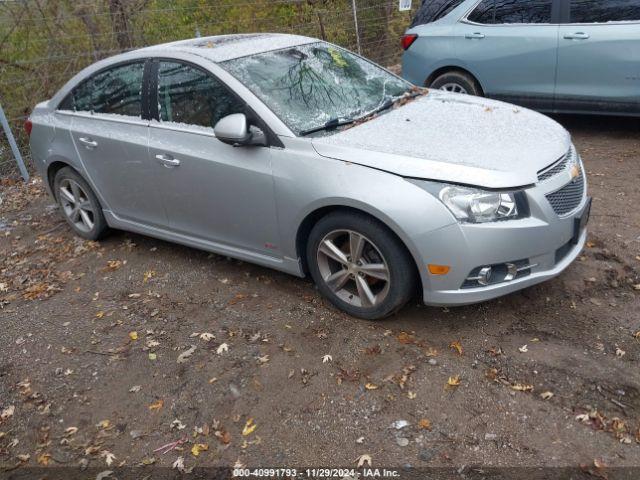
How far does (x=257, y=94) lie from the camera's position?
12.5 feet

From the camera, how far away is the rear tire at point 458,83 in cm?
709

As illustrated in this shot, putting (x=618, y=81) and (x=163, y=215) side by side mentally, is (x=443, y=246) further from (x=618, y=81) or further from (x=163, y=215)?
(x=618, y=81)

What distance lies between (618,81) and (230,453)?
18.1ft

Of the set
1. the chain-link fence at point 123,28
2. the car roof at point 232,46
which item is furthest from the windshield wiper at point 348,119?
the chain-link fence at point 123,28

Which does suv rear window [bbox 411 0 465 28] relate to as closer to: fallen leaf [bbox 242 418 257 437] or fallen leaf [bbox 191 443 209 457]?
fallen leaf [bbox 242 418 257 437]

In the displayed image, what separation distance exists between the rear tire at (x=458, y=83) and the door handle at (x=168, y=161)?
4052 millimetres

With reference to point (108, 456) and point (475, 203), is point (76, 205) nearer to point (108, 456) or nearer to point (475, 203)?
point (108, 456)

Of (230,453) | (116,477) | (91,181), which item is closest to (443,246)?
(230,453)

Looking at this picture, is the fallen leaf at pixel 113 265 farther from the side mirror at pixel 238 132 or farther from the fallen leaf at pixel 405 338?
the fallen leaf at pixel 405 338

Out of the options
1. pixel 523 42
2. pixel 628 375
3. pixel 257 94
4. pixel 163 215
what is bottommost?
pixel 628 375

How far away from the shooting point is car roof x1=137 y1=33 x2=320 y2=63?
163 inches

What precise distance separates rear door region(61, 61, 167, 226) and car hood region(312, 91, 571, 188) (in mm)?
1638

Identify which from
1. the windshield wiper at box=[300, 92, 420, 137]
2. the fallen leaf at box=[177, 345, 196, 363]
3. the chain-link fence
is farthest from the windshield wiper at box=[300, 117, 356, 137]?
the chain-link fence

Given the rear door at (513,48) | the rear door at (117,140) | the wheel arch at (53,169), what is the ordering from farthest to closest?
1. the rear door at (513,48)
2. the wheel arch at (53,169)
3. the rear door at (117,140)
